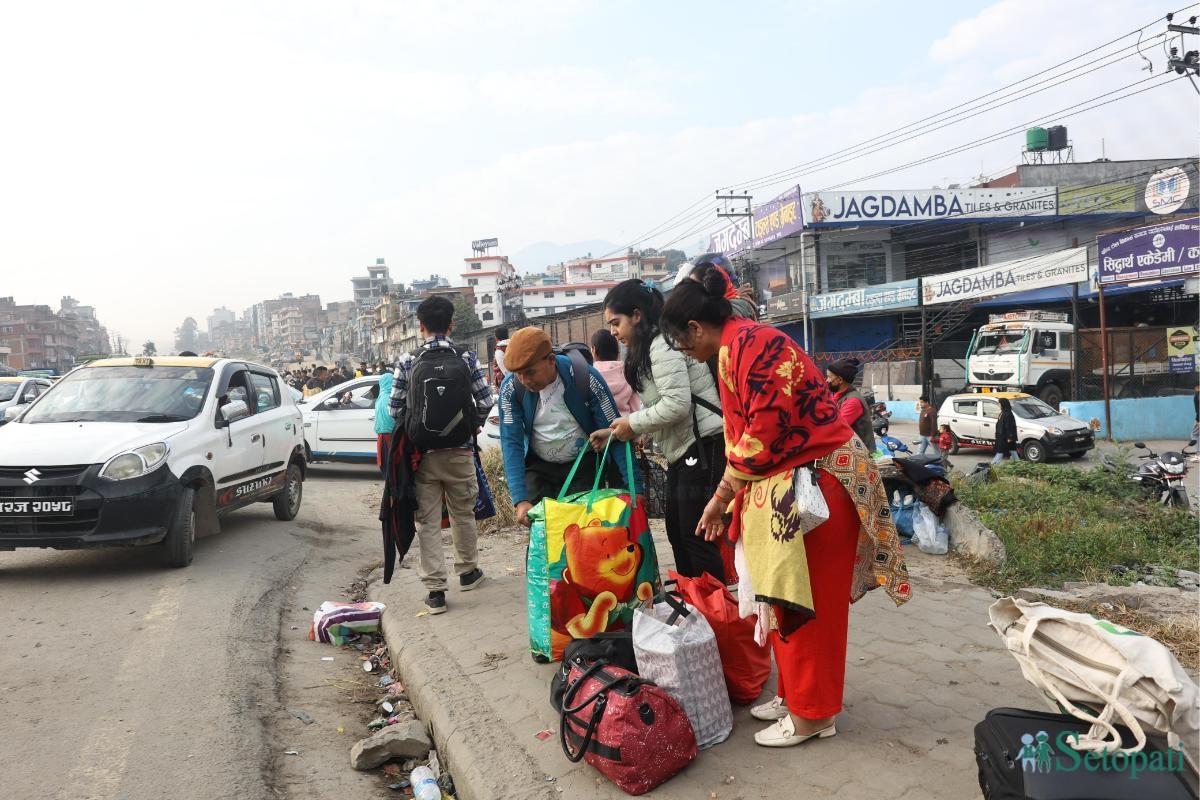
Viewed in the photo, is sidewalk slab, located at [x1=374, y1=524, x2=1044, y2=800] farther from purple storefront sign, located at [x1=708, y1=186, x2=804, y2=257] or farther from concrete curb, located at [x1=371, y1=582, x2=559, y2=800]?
purple storefront sign, located at [x1=708, y1=186, x2=804, y2=257]

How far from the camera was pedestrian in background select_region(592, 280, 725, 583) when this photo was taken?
3600 mm

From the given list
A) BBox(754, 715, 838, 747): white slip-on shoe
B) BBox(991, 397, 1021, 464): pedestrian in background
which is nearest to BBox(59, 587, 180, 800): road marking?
BBox(754, 715, 838, 747): white slip-on shoe

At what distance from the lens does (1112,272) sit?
53.1 ft

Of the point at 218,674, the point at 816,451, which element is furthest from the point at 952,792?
the point at 218,674

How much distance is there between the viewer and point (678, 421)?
11.9ft

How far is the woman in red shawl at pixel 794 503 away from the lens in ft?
8.87

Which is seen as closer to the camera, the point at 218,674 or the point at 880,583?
the point at 880,583

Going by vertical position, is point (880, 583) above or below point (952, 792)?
above

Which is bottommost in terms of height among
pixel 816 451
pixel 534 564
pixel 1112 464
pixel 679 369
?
pixel 1112 464

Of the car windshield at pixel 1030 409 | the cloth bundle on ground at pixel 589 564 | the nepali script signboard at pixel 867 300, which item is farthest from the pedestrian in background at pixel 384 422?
the nepali script signboard at pixel 867 300

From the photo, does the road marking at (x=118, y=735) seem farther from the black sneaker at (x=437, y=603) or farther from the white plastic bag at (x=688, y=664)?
the white plastic bag at (x=688, y=664)

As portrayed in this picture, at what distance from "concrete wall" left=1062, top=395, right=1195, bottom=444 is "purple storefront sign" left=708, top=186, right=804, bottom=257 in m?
16.2

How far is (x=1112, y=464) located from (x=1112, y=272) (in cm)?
817

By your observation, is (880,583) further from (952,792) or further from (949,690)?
(949,690)
